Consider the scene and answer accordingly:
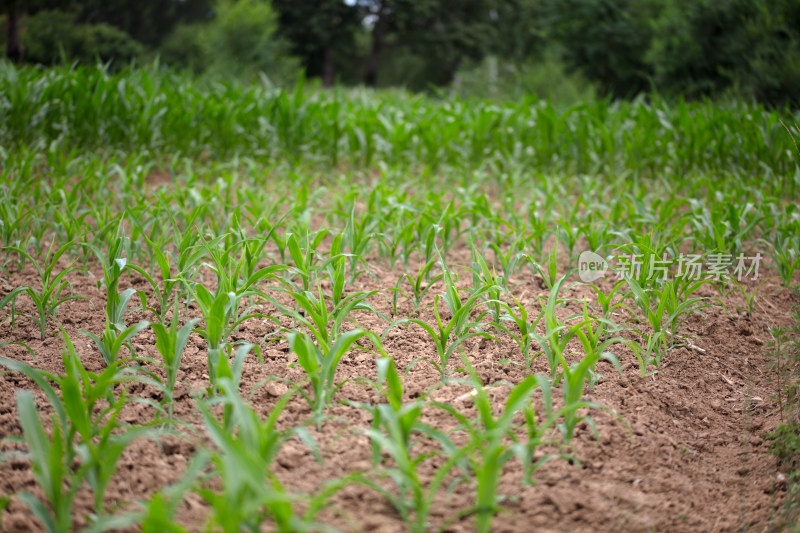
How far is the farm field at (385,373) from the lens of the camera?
110cm

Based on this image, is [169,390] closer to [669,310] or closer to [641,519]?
[641,519]

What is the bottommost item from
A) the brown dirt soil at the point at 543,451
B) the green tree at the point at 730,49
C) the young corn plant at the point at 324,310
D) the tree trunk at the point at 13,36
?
the brown dirt soil at the point at 543,451

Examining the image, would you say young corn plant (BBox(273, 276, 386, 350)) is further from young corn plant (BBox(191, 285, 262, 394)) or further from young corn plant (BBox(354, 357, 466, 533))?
young corn plant (BBox(354, 357, 466, 533))

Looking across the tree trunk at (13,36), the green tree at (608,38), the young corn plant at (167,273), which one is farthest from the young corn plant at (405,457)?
the green tree at (608,38)

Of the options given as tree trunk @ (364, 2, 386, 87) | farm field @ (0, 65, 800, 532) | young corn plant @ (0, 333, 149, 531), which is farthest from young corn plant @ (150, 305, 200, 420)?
tree trunk @ (364, 2, 386, 87)

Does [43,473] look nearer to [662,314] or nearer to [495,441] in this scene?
[495,441]

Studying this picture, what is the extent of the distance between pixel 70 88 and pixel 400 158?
2585mm

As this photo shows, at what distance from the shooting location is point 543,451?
4.43 feet

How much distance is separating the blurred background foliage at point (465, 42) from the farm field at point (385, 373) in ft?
9.49

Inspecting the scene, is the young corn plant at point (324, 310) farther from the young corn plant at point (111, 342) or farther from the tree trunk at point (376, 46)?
the tree trunk at point (376, 46)

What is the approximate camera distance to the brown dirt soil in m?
1.17

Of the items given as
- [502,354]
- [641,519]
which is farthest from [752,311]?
[641,519]

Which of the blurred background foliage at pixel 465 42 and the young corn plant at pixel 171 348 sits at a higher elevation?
the blurred background foliage at pixel 465 42

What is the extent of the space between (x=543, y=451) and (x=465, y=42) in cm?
2774
